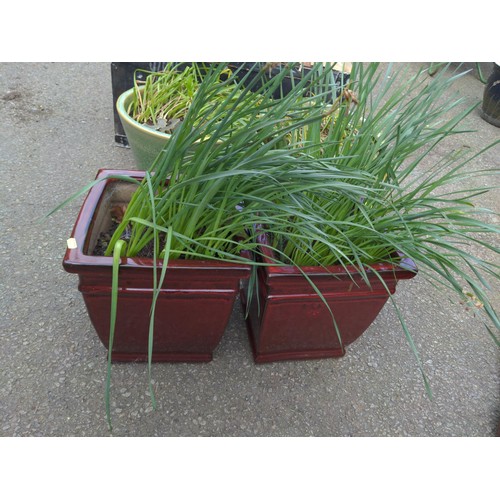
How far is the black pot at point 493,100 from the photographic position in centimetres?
230

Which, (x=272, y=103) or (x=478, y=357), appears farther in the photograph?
(x=478, y=357)

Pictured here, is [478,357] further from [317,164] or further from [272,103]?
[272,103]

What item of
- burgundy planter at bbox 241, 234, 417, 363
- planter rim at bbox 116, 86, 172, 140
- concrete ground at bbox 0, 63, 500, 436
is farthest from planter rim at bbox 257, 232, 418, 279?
planter rim at bbox 116, 86, 172, 140

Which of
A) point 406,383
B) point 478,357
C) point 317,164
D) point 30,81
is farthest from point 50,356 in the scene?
point 30,81

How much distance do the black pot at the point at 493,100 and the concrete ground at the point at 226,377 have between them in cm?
142

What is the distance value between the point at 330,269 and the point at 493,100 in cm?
208

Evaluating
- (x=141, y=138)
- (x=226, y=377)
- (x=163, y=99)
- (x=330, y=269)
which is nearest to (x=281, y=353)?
(x=226, y=377)

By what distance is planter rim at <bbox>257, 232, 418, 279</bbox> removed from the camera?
803 mm

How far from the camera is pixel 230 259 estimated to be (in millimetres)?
806

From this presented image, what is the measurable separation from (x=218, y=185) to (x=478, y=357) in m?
0.90

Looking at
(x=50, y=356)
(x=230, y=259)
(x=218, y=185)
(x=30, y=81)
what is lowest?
(x=50, y=356)

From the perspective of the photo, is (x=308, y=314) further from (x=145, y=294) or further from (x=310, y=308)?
(x=145, y=294)

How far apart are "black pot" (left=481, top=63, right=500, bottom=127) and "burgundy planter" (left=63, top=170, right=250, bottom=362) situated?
2139mm
